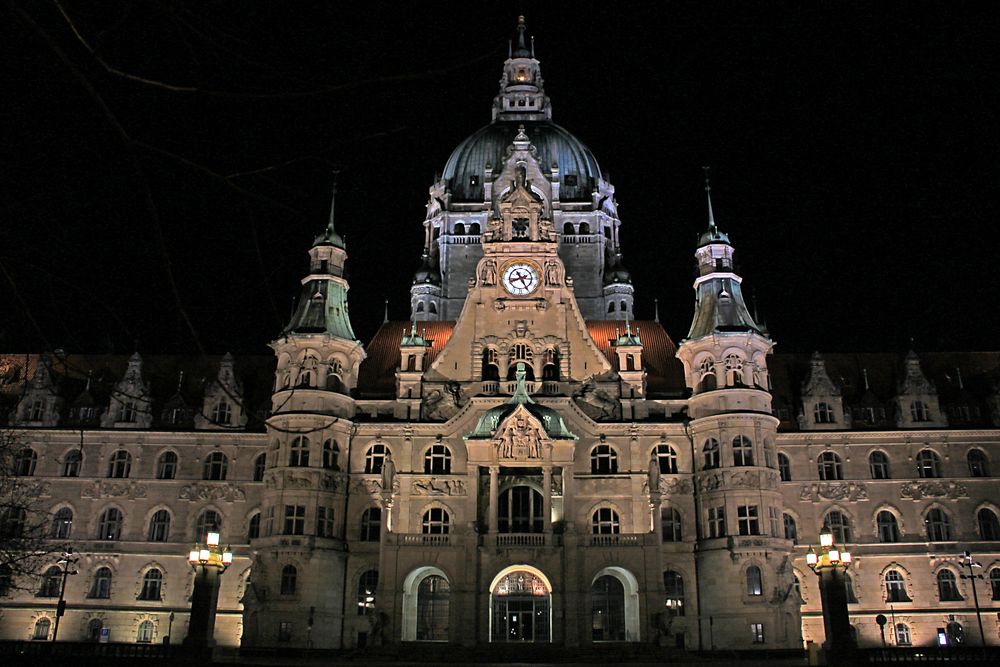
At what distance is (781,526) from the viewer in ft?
152

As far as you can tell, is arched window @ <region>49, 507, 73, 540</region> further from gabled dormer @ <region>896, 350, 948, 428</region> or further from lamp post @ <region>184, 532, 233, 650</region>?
gabled dormer @ <region>896, 350, 948, 428</region>

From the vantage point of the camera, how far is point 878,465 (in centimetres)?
5072

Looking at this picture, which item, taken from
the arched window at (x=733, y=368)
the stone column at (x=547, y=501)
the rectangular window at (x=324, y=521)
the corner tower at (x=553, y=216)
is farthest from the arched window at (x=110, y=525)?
the arched window at (x=733, y=368)

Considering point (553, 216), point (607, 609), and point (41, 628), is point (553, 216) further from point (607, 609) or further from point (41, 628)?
point (41, 628)

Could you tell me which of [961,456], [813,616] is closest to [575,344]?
[813,616]

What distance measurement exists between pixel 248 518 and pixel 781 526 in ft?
96.6

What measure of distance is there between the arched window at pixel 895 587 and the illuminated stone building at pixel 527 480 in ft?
0.37

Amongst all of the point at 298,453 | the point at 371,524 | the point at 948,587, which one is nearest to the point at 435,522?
the point at 371,524

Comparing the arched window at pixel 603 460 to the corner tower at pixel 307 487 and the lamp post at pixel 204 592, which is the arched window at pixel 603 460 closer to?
the corner tower at pixel 307 487

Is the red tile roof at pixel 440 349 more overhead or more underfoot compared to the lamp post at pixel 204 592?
more overhead

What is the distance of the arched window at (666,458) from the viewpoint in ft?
163

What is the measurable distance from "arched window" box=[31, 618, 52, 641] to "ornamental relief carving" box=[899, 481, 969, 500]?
156 ft

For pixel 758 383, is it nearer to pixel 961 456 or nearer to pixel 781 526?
pixel 781 526

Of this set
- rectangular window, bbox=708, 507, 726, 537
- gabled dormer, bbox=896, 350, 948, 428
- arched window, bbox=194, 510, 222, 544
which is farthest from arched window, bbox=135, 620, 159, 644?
gabled dormer, bbox=896, 350, 948, 428
